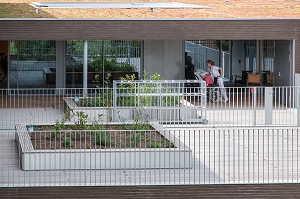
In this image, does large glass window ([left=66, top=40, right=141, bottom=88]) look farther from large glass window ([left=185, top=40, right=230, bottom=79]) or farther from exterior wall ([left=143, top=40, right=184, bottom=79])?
large glass window ([left=185, top=40, right=230, bottom=79])

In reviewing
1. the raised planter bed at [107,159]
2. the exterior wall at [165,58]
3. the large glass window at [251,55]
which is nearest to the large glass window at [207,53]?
the large glass window at [251,55]

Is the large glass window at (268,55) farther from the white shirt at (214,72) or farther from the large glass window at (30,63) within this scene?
the large glass window at (30,63)

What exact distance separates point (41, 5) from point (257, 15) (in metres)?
8.03

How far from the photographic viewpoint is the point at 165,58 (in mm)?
39219

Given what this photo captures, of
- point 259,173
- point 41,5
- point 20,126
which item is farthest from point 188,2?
point 259,173

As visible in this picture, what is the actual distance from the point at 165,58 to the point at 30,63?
503cm

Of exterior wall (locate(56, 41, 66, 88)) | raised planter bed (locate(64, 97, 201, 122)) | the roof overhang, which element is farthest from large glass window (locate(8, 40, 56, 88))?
raised planter bed (locate(64, 97, 201, 122))

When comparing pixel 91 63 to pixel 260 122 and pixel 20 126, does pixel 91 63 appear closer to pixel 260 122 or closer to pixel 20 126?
pixel 260 122

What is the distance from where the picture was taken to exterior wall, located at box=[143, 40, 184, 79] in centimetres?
3922

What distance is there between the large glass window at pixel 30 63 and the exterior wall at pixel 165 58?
3.56 metres

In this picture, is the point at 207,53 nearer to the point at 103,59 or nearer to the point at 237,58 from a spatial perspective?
the point at 237,58

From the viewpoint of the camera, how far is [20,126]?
2553cm

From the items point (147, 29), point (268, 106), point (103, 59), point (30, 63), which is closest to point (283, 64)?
point (147, 29)

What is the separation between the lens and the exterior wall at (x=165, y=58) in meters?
39.2
